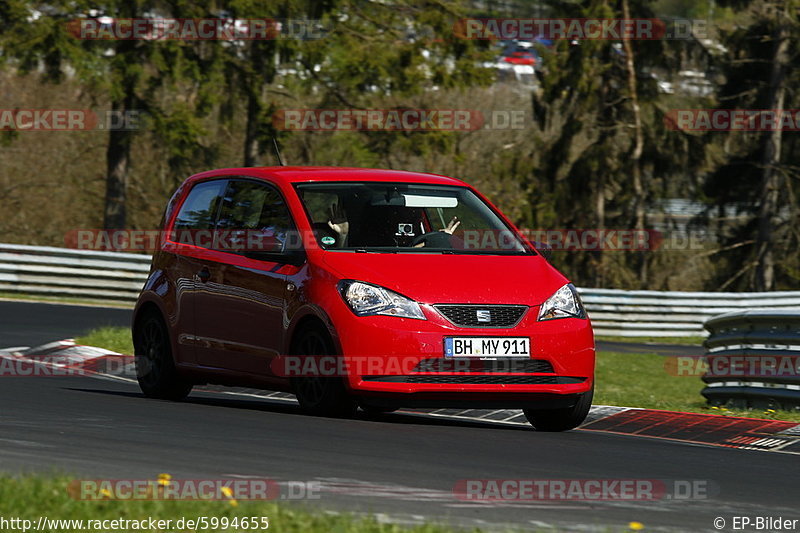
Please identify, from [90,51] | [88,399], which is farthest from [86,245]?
[88,399]

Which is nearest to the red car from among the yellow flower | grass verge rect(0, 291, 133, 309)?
the yellow flower

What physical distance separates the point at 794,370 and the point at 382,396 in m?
4.69

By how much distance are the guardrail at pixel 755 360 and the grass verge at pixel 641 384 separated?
0.71 feet

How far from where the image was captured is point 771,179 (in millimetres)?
41531

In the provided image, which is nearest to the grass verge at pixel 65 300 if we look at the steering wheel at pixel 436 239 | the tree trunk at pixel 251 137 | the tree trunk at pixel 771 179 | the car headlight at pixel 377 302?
the tree trunk at pixel 251 137

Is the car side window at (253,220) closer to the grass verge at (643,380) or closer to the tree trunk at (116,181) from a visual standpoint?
the grass verge at (643,380)

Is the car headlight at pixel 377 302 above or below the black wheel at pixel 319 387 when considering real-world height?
above

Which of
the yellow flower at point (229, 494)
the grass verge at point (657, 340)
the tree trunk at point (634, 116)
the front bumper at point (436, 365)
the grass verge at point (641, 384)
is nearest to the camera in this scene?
the yellow flower at point (229, 494)

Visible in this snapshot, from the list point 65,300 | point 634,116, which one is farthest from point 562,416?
point 634,116

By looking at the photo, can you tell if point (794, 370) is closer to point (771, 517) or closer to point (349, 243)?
point (349, 243)

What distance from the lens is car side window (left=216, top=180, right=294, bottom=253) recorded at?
10016mm

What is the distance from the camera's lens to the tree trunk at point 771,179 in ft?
133

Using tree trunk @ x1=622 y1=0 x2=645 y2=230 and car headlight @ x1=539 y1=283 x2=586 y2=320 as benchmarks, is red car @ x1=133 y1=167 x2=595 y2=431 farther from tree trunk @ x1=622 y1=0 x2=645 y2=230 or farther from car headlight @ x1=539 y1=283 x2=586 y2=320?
tree trunk @ x1=622 y1=0 x2=645 y2=230

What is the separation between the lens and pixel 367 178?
1045cm
